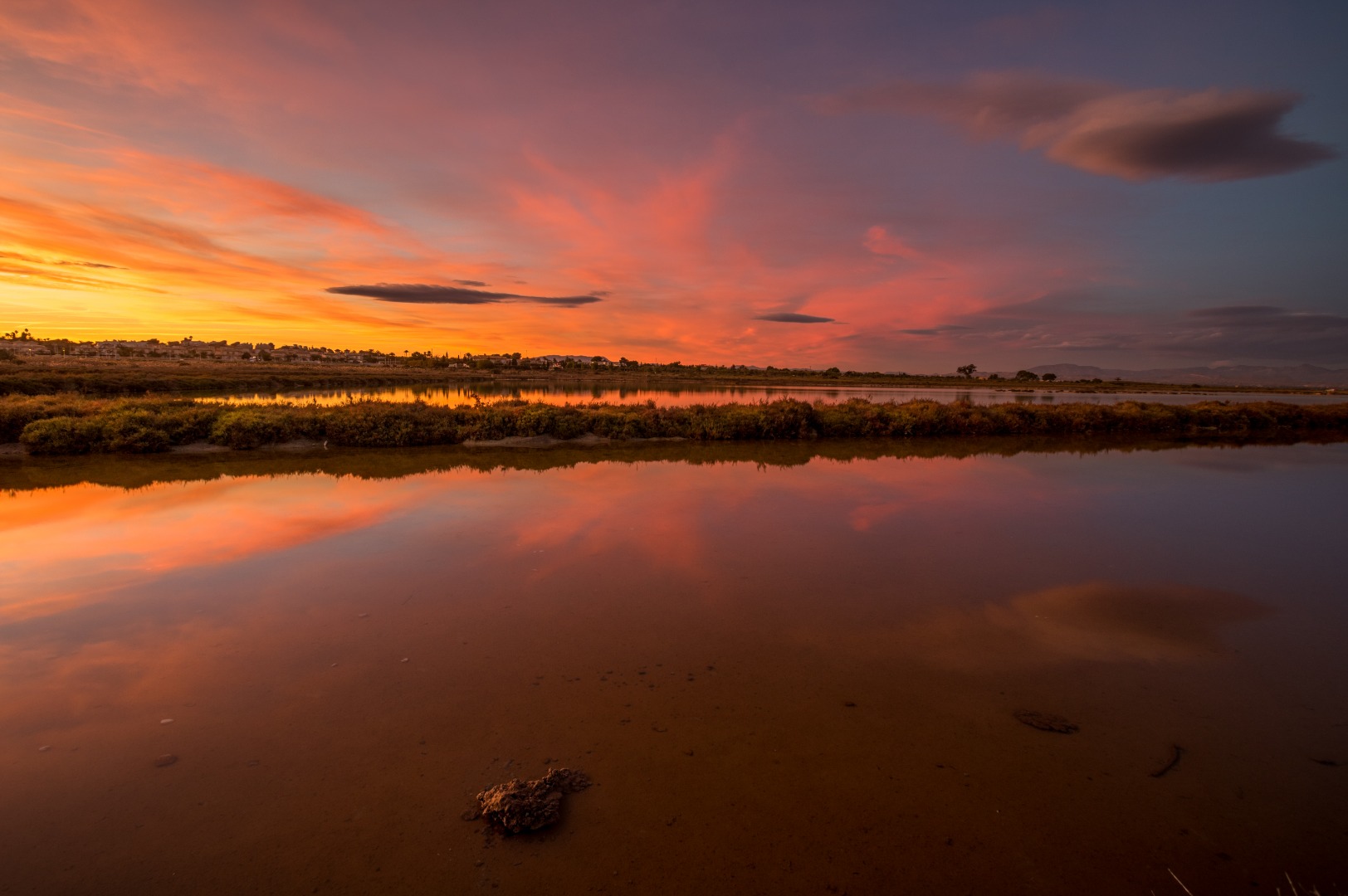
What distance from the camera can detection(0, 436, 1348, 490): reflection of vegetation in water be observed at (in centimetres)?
1460

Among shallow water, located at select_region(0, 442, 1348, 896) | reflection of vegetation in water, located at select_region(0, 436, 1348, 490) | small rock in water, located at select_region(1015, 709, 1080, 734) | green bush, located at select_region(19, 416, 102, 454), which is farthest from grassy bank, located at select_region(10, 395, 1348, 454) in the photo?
small rock in water, located at select_region(1015, 709, 1080, 734)

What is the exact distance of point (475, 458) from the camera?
712 inches

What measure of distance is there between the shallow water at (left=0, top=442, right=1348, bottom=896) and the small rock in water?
105mm

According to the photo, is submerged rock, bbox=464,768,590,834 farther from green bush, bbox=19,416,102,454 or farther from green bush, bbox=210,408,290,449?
green bush, bbox=19,416,102,454

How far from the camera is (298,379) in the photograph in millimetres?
49219

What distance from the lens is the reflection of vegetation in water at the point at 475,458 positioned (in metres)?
14.6

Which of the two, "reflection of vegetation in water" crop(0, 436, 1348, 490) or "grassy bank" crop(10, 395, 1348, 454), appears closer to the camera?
"reflection of vegetation in water" crop(0, 436, 1348, 490)

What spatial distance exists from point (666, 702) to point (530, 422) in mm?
17459

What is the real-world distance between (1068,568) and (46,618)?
560 inches

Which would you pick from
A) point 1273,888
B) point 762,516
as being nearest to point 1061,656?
point 1273,888

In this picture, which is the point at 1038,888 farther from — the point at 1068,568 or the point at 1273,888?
the point at 1068,568

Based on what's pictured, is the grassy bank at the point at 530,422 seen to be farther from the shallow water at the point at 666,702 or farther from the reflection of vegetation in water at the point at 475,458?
the shallow water at the point at 666,702

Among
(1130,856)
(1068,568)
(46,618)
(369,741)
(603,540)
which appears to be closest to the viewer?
(1130,856)

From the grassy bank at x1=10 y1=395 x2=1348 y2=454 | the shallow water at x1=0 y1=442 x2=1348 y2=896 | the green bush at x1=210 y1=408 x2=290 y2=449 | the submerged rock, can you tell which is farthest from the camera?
the green bush at x1=210 y1=408 x2=290 y2=449
